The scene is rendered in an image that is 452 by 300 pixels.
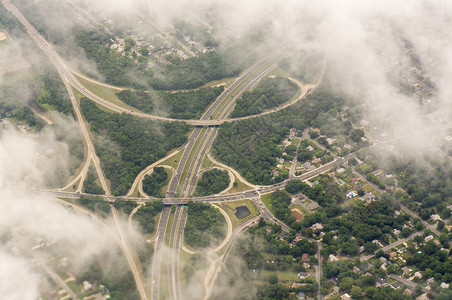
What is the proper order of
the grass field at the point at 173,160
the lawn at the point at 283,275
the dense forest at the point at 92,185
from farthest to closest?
the grass field at the point at 173,160 < the dense forest at the point at 92,185 < the lawn at the point at 283,275

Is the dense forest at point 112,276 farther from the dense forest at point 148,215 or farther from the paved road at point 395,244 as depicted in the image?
the paved road at point 395,244

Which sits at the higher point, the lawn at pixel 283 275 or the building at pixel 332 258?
the building at pixel 332 258

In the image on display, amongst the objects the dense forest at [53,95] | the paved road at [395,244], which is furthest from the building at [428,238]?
the dense forest at [53,95]

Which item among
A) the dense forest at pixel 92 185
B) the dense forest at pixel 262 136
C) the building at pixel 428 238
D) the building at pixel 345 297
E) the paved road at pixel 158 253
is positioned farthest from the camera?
the dense forest at pixel 262 136

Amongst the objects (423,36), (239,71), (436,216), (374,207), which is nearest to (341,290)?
(374,207)

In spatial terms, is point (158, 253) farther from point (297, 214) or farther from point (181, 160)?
point (297, 214)

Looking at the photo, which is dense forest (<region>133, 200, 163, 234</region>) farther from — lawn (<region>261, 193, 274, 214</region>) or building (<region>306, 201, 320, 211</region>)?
building (<region>306, 201, 320, 211</region>)

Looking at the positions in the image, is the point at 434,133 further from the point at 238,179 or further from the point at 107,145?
the point at 107,145

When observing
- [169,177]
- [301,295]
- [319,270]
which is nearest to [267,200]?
[319,270]
